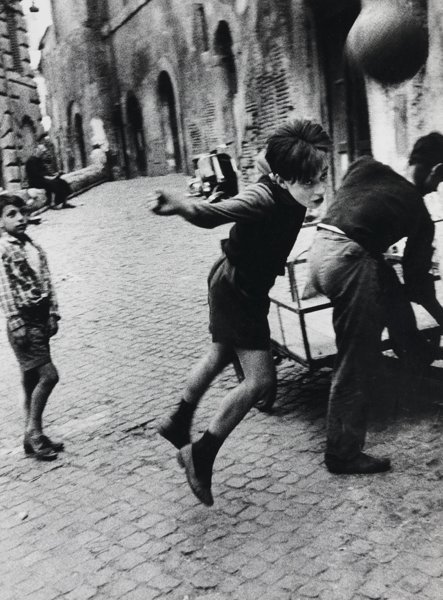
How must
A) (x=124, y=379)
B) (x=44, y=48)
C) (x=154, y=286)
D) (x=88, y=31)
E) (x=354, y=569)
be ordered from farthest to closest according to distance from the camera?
(x=44, y=48), (x=88, y=31), (x=154, y=286), (x=124, y=379), (x=354, y=569)

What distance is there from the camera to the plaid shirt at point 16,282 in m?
4.34

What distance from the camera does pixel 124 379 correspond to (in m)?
5.73

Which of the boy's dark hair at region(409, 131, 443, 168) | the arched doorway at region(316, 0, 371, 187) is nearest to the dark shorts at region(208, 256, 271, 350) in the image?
the boy's dark hair at region(409, 131, 443, 168)

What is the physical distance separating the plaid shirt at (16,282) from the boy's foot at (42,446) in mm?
718

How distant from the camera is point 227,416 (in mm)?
3279

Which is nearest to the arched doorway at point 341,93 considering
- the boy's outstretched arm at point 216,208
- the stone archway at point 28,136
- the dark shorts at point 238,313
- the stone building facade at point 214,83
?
the stone building facade at point 214,83

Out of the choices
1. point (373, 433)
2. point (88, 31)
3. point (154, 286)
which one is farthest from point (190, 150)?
point (373, 433)

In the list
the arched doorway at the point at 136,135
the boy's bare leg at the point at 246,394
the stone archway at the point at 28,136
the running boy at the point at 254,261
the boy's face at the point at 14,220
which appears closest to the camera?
the running boy at the point at 254,261

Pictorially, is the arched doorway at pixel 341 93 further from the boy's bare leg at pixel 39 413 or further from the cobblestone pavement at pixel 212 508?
the boy's bare leg at pixel 39 413

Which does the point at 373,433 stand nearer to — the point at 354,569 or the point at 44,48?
the point at 354,569

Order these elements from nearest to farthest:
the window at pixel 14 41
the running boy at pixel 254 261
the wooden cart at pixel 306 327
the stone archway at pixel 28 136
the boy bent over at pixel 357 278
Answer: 1. the running boy at pixel 254 261
2. the boy bent over at pixel 357 278
3. the wooden cart at pixel 306 327
4. the stone archway at pixel 28 136
5. the window at pixel 14 41

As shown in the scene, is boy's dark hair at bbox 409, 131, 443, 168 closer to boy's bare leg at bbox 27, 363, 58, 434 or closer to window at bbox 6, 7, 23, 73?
boy's bare leg at bbox 27, 363, 58, 434

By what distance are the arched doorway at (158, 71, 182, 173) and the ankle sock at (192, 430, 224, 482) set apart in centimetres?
1914

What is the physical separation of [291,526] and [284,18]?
33.1ft
